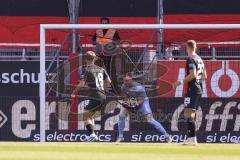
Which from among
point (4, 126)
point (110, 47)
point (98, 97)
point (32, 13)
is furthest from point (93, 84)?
point (32, 13)

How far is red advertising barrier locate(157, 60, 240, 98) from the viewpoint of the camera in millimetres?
18891

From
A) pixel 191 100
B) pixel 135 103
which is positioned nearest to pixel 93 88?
pixel 135 103

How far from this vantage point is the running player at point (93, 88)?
1733 centimetres

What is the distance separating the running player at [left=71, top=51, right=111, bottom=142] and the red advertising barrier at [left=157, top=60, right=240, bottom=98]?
1725mm

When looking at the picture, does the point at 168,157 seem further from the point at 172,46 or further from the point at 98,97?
the point at 172,46

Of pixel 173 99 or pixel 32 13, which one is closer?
pixel 173 99

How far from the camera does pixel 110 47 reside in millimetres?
18875

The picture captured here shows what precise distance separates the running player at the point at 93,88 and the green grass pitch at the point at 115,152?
8.96ft

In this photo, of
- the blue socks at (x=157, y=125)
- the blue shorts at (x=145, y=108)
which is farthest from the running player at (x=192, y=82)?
the blue shorts at (x=145, y=108)

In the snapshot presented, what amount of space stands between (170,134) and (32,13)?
5134mm

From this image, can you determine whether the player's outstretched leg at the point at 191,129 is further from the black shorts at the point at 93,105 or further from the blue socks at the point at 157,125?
the blue socks at the point at 157,125

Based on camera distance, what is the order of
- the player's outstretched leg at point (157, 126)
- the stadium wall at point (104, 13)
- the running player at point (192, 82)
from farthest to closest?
the stadium wall at point (104, 13)
the player's outstretched leg at point (157, 126)
the running player at point (192, 82)

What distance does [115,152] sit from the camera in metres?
13.4

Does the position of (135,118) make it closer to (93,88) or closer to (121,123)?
(121,123)
